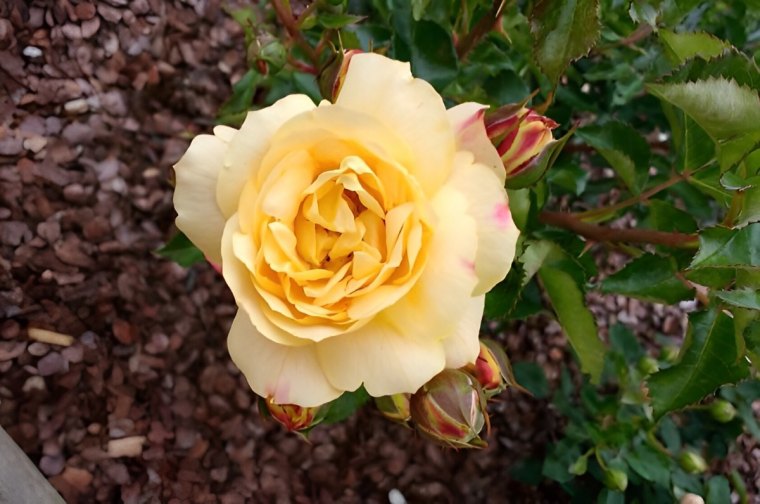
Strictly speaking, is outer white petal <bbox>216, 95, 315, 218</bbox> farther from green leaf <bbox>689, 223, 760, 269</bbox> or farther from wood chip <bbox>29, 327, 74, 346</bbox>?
wood chip <bbox>29, 327, 74, 346</bbox>

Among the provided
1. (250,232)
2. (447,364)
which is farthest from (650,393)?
(250,232)

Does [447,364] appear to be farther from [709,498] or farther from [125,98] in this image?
[125,98]

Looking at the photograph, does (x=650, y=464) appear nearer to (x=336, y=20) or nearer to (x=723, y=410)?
(x=723, y=410)

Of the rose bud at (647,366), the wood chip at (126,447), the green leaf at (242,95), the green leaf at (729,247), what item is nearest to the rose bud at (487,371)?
the green leaf at (729,247)

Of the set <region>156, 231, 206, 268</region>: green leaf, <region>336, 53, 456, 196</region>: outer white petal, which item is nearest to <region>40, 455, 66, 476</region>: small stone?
<region>156, 231, 206, 268</region>: green leaf

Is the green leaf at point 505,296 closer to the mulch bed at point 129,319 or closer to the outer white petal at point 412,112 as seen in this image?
the outer white petal at point 412,112

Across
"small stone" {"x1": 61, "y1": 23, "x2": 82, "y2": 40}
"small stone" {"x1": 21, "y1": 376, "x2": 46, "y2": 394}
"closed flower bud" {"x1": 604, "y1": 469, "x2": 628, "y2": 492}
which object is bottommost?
"closed flower bud" {"x1": 604, "y1": 469, "x2": 628, "y2": 492}

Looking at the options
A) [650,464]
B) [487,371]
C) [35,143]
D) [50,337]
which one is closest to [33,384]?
[50,337]
